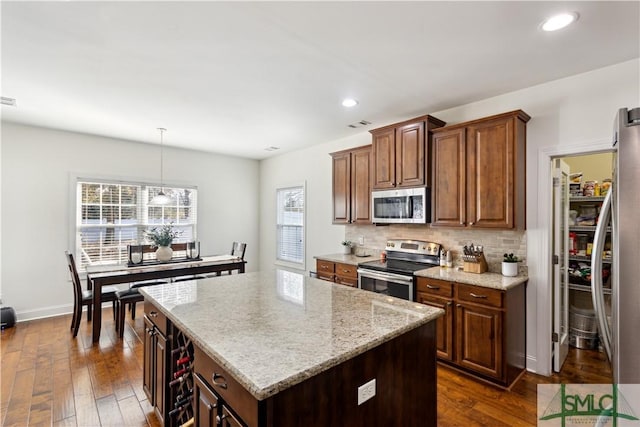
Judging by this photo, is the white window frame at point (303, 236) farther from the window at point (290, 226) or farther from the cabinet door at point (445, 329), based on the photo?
the cabinet door at point (445, 329)

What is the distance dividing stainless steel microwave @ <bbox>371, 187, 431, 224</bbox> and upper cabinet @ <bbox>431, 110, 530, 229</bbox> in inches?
4.0

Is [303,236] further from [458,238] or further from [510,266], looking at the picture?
[510,266]

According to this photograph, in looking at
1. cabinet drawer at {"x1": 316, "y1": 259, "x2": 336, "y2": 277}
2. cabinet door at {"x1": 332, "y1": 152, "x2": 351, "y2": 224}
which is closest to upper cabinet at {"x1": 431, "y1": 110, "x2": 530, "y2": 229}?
cabinet door at {"x1": 332, "y1": 152, "x2": 351, "y2": 224}

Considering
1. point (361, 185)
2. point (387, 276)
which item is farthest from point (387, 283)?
point (361, 185)

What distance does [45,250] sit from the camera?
14.8 ft

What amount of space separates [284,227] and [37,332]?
3.78 metres

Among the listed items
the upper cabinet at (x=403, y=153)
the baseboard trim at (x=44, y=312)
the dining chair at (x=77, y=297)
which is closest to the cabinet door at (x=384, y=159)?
the upper cabinet at (x=403, y=153)

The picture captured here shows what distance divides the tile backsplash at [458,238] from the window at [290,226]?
5.10 feet

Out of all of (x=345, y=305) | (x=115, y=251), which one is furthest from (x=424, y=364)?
(x=115, y=251)

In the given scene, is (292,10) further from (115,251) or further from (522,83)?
(115,251)

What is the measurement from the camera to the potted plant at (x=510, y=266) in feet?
9.57

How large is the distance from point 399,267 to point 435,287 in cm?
58

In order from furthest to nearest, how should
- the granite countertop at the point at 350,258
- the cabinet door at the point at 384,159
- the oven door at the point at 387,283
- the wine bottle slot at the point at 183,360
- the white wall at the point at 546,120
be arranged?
the granite countertop at the point at 350,258
the cabinet door at the point at 384,159
the oven door at the point at 387,283
the white wall at the point at 546,120
the wine bottle slot at the point at 183,360

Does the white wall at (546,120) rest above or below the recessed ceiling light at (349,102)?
below
